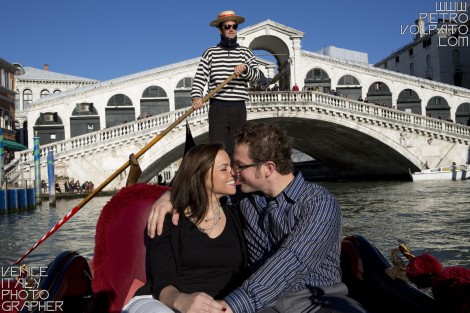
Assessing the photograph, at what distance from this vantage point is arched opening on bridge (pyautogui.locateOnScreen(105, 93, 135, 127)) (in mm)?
18672

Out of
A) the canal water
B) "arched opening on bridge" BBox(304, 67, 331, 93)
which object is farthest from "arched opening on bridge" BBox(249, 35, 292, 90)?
the canal water

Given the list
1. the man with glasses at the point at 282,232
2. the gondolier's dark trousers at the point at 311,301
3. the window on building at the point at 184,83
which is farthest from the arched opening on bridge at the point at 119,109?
the gondolier's dark trousers at the point at 311,301

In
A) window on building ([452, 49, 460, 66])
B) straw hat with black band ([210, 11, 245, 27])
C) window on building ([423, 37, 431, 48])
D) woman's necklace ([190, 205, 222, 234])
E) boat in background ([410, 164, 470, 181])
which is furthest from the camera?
window on building ([423, 37, 431, 48])

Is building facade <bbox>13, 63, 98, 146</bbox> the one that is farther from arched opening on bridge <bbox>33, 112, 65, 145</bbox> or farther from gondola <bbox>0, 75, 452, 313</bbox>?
gondola <bbox>0, 75, 452, 313</bbox>

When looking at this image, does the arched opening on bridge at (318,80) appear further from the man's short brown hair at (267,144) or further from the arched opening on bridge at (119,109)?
the man's short brown hair at (267,144)

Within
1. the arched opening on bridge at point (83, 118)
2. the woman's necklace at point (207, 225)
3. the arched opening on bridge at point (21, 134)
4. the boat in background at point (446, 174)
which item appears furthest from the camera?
the arched opening on bridge at point (21, 134)

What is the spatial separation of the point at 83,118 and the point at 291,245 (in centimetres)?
1787

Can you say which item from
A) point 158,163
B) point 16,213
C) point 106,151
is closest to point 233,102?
point 16,213

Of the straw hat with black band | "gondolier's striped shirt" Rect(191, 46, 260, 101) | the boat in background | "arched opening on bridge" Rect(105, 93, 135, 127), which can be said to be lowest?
the boat in background

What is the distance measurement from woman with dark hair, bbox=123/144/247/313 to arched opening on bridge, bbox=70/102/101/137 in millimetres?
17602

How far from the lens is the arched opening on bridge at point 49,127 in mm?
18047

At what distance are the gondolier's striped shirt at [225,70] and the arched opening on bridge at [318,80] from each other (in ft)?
58.6

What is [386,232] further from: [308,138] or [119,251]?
[308,138]

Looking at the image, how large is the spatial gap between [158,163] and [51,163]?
474 cm
